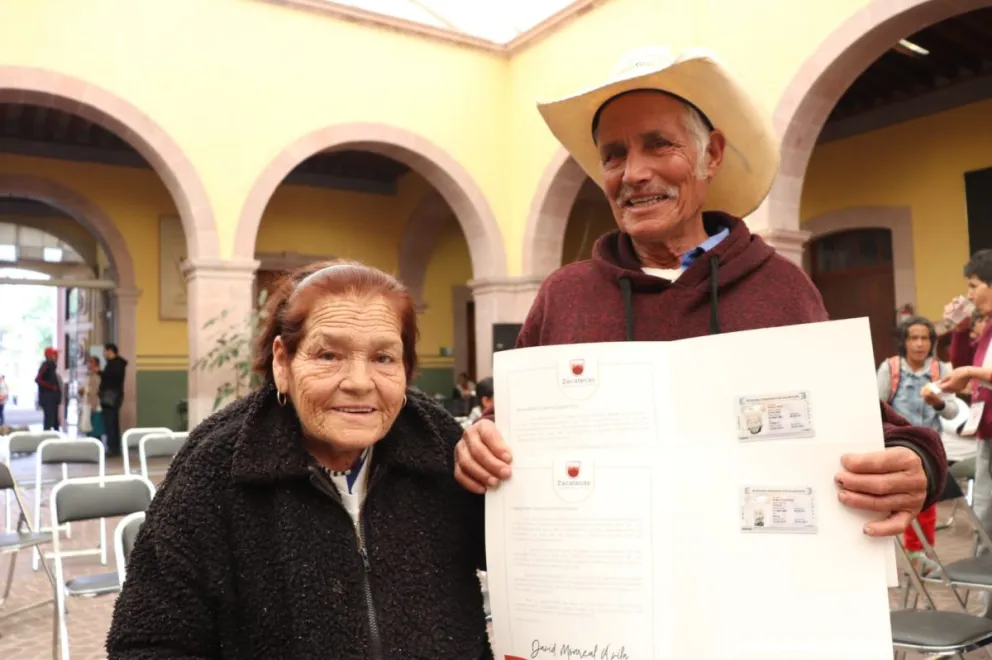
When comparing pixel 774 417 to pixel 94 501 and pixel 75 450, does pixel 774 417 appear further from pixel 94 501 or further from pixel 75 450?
pixel 75 450

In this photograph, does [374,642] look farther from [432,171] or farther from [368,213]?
[368,213]

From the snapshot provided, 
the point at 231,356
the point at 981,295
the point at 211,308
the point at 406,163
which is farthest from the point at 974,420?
the point at 406,163

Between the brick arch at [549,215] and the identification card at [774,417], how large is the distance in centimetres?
883

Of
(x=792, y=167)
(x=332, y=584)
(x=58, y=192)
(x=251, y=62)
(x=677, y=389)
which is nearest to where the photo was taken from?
(x=677, y=389)

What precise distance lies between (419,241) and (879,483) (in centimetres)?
1359

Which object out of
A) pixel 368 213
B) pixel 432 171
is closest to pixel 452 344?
pixel 368 213

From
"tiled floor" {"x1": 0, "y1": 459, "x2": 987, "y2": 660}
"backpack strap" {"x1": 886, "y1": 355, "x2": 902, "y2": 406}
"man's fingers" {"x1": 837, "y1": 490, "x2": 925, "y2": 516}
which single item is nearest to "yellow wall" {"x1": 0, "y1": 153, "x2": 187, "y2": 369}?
"tiled floor" {"x1": 0, "y1": 459, "x2": 987, "y2": 660}

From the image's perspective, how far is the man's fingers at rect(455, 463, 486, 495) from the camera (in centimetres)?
130

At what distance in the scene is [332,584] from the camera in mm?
1271

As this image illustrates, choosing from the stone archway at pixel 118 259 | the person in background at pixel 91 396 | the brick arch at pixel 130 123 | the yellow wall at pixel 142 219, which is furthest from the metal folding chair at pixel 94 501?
the yellow wall at pixel 142 219

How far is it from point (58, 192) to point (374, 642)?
13.1 m

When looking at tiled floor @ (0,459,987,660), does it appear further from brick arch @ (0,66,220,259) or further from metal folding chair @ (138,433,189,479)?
brick arch @ (0,66,220,259)

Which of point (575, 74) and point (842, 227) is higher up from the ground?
point (575, 74)

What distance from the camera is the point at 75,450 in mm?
5742
